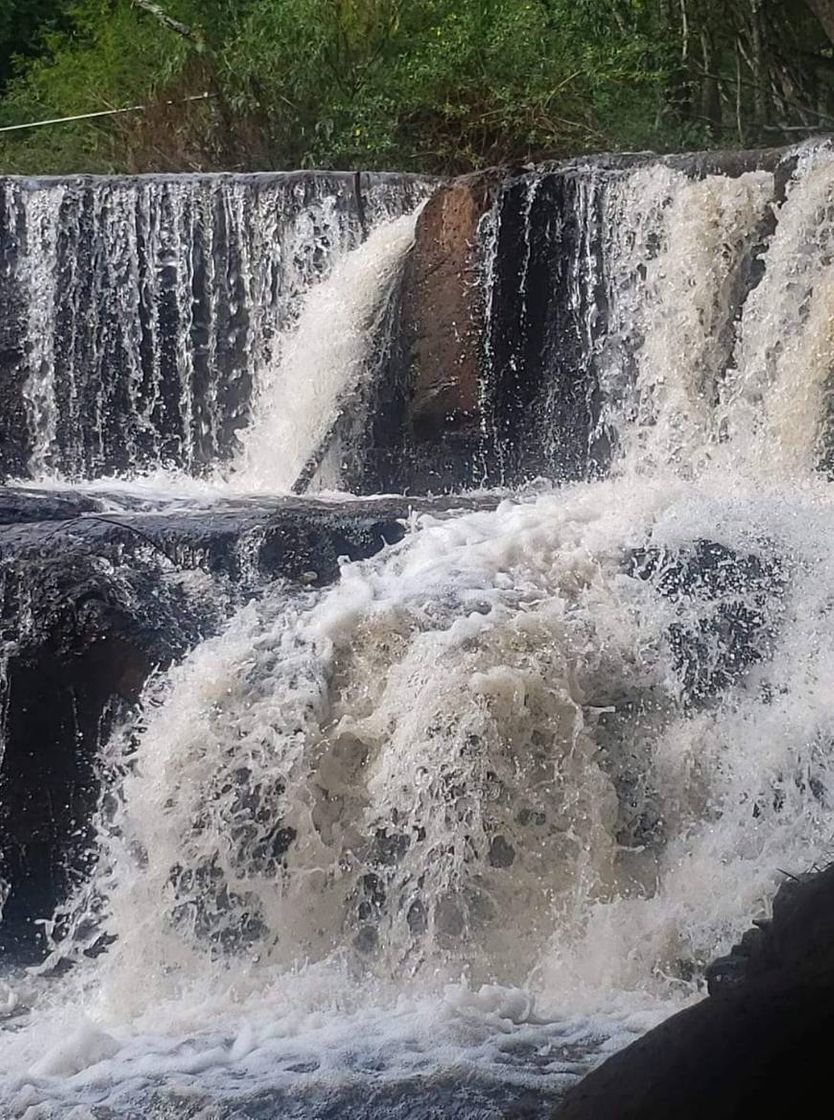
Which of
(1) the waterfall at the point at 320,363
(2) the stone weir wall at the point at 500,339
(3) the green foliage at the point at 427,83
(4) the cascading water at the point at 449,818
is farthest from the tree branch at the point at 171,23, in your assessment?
(4) the cascading water at the point at 449,818

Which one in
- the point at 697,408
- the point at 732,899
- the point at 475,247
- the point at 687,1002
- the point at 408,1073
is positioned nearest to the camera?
the point at 408,1073

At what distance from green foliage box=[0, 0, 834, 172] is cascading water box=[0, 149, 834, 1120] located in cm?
617

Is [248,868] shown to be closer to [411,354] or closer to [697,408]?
[697,408]

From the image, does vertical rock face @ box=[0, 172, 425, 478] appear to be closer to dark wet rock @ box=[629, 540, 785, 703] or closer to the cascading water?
the cascading water

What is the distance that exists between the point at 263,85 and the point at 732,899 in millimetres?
9430

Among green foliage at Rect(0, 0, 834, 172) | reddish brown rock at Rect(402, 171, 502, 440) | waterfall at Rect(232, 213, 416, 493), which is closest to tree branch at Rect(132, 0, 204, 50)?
green foliage at Rect(0, 0, 834, 172)

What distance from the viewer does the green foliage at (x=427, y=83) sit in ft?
38.2

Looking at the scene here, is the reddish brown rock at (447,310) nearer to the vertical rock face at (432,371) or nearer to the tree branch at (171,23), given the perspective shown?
the vertical rock face at (432,371)

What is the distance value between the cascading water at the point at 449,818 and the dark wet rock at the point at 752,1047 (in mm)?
2057

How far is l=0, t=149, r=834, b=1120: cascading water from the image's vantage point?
14.5 ft

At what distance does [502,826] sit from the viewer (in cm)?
504

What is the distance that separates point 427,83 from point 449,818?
7904 mm

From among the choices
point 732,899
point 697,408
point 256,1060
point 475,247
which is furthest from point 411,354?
point 256,1060

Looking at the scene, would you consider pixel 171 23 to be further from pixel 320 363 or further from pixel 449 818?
pixel 449 818
